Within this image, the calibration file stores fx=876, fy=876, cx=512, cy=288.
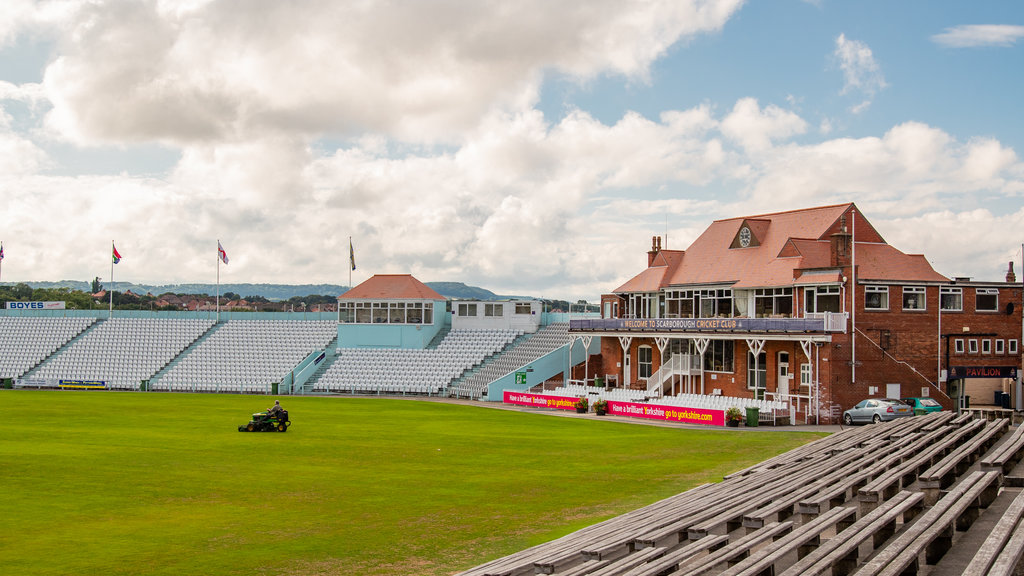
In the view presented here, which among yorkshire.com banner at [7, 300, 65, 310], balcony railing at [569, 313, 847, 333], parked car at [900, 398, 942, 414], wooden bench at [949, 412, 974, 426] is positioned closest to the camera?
wooden bench at [949, 412, 974, 426]

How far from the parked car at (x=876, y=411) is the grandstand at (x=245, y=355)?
133 feet

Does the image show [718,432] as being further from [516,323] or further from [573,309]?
[573,309]

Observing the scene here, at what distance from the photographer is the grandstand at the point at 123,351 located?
66.8 m

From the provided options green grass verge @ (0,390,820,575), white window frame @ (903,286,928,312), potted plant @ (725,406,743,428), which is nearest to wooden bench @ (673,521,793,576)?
green grass verge @ (0,390,820,575)

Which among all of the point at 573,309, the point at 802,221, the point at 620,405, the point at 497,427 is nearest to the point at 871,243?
the point at 802,221

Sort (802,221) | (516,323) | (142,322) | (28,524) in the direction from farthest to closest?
(142,322)
(516,323)
(802,221)
(28,524)

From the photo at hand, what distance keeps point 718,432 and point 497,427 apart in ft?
31.6

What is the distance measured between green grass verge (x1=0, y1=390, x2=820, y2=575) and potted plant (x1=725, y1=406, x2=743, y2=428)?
2252mm

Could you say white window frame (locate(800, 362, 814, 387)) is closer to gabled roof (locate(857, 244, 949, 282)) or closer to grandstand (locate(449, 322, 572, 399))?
gabled roof (locate(857, 244, 949, 282))

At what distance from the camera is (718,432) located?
36.8m

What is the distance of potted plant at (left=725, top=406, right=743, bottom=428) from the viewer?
39.4 m

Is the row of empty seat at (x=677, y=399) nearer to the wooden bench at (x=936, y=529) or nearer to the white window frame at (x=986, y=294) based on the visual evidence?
the white window frame at (x=986, y=294)

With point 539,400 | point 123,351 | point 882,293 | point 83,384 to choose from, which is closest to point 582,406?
point 539,400

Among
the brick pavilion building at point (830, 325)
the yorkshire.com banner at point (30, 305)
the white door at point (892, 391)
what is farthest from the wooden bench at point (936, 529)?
the yorkshire.com banner at point (30, 305)
